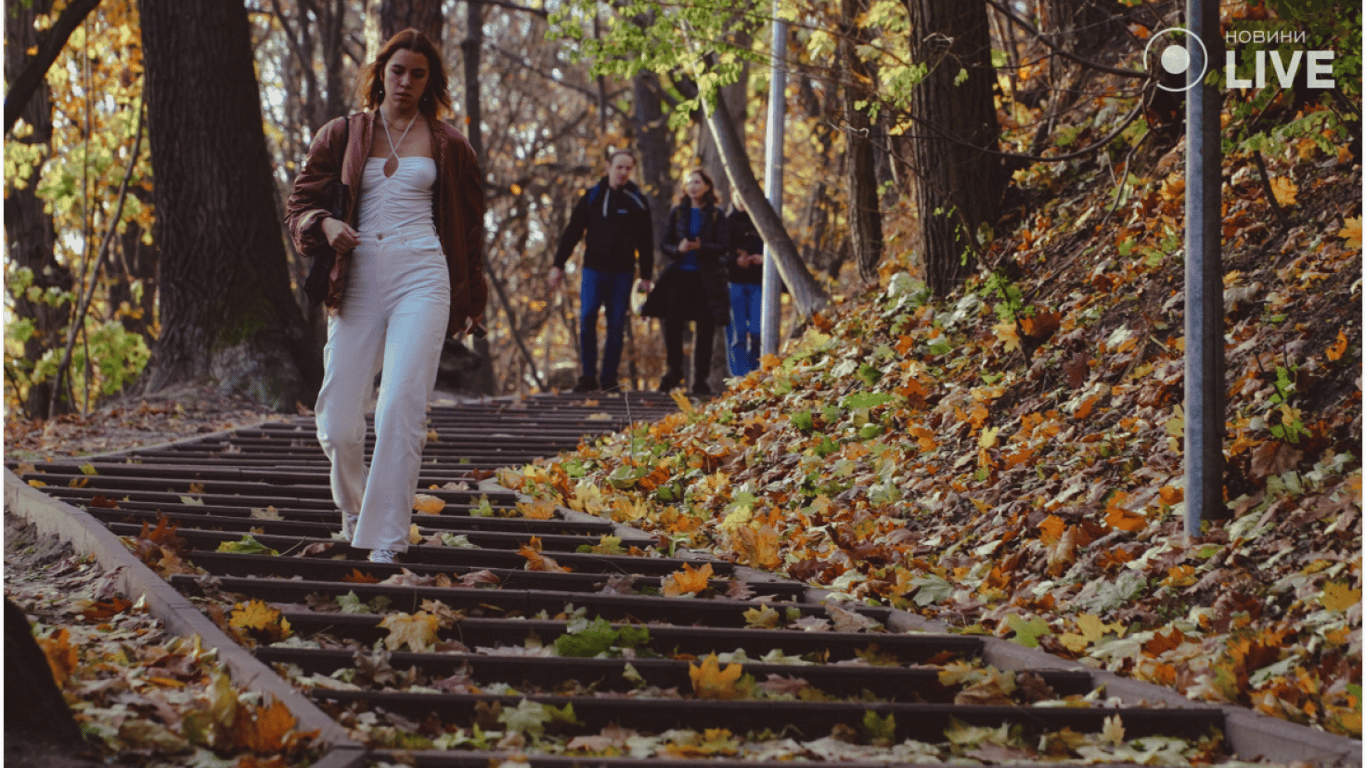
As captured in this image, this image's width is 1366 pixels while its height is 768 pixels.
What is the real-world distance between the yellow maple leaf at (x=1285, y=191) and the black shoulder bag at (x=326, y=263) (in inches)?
168

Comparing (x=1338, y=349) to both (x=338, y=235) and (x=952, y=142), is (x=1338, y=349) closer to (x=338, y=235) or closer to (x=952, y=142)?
(x=338, y=235)

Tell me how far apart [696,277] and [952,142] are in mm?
4488

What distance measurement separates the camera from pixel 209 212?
11859 millimetres

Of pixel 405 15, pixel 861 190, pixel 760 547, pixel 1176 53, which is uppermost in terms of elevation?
pixel 405 15

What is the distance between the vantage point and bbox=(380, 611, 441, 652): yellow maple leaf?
3740 millimetres

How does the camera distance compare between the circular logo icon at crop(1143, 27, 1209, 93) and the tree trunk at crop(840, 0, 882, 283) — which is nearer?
the circular logo icon at crop(1143, 27, 1209, 93)

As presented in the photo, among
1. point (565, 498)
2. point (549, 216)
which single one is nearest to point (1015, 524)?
point (565, 498)

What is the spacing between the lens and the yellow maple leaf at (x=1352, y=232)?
5113 mm

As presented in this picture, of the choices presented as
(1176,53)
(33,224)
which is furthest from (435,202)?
(33,224)

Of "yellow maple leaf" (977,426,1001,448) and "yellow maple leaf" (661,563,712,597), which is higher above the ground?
"yellow maple leaf" (977,426,1001,448)

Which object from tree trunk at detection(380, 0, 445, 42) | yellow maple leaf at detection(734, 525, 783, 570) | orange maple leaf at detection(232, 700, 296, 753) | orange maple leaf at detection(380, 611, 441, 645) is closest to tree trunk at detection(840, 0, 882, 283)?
tree trunk at detection(380, 0, 445, 42)

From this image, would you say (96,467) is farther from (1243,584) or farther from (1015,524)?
(1243,584)

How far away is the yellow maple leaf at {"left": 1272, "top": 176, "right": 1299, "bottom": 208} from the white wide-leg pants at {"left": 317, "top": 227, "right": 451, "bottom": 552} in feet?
12.9

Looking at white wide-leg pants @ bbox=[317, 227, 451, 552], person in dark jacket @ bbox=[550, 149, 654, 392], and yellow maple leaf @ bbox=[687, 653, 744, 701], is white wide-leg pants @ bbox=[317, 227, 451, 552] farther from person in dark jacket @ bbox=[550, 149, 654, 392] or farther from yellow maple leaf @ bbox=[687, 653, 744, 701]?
person in dark jacket @ bbox=[550, 149, 654, 392]
